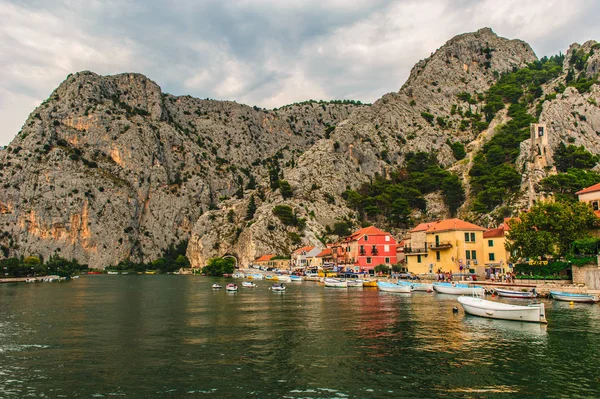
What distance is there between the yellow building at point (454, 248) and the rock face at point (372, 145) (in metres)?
54.7

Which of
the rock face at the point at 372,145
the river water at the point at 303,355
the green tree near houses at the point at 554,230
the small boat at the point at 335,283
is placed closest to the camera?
the river water at the point at 303,355

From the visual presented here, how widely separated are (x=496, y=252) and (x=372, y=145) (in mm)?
89033

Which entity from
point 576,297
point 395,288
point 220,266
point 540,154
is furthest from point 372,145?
point 576,297

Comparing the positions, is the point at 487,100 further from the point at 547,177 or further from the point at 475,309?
the point at 475,309

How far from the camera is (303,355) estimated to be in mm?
21797

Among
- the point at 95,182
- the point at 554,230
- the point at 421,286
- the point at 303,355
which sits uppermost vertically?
the point at 95,182

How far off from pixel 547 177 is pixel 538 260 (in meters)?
53.3

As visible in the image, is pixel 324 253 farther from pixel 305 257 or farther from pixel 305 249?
pixel 305 249

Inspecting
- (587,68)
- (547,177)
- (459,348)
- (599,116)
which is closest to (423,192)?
(547,177)

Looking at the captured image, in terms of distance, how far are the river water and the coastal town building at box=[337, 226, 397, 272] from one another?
51.2 meters

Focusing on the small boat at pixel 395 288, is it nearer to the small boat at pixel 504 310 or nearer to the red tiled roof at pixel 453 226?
the red tiled roof at pixel 453 226

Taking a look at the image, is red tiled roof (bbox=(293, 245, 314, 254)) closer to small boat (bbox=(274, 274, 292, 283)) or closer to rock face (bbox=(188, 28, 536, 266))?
rock face (bbox=(188, 28, 536, 266))

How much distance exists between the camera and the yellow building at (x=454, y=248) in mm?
65875

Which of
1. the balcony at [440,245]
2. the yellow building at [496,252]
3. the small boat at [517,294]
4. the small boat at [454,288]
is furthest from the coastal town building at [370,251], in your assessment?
the small boat at [517,294]
